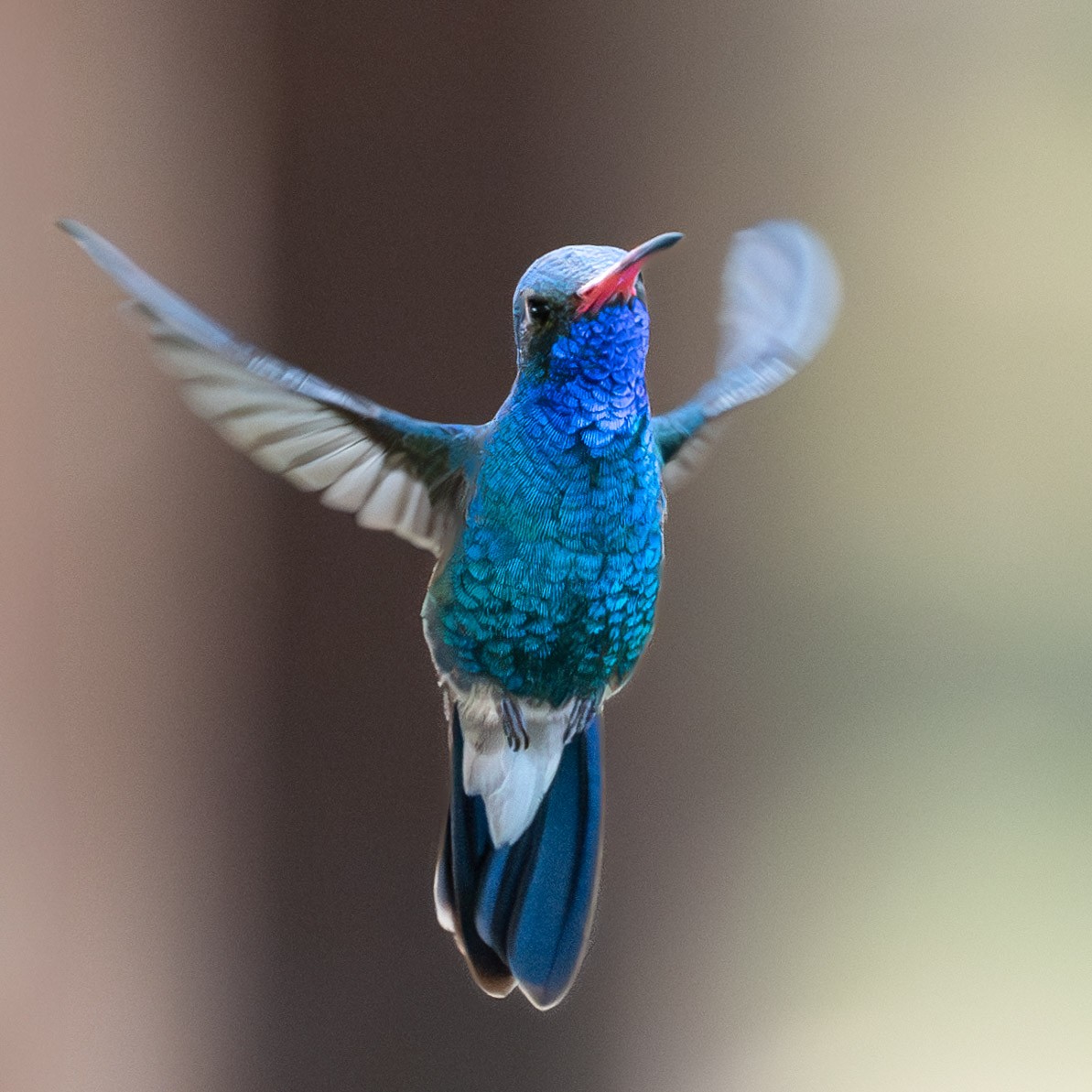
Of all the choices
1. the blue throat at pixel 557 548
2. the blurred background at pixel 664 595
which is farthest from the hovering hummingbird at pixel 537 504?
the blurred background at pixel 664 595

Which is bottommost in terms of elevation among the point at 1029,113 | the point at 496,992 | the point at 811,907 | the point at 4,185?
the point at 811,907

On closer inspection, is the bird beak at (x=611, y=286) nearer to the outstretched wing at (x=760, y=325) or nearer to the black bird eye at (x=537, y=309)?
the black bird eye at (x=537, y=309)

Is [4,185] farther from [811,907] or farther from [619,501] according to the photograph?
[811,907]

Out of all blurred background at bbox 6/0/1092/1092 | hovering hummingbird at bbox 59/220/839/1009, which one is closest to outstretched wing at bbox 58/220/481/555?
hovering hummingbird at bbox 59/220/839/1009

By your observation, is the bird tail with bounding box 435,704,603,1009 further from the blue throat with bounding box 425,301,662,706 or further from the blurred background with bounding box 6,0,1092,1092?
the blurred background with bounding box 6,0,1092,1092

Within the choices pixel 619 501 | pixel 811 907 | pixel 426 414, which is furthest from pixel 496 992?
pixel 811 907
